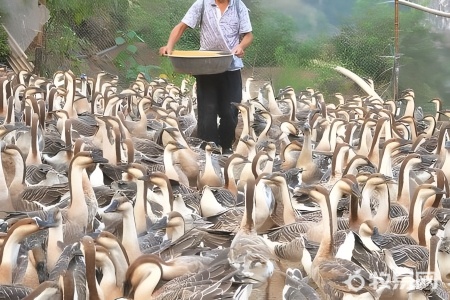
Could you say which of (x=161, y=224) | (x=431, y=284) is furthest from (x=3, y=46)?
(x=431, y=284)

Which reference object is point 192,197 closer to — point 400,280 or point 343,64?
point 400,280

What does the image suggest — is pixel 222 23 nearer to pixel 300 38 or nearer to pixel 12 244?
pixel 12 244

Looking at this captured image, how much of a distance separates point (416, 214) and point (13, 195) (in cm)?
350

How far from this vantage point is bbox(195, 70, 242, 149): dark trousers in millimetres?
9023

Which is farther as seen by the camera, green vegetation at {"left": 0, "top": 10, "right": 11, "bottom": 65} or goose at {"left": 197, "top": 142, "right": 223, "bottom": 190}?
green vegetation at {"left": 0, "top": 10, "right": 11, "bottom": 65}

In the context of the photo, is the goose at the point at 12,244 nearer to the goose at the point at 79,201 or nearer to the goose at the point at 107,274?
the goose at the point at 107,274

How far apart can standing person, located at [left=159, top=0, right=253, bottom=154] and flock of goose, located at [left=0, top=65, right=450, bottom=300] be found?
0.51 metres

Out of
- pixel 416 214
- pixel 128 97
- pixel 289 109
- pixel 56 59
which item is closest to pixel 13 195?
pixel 416 214

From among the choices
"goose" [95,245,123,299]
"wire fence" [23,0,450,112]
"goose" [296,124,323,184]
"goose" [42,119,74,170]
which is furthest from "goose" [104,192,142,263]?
"wire fence" [23,0,450,112]

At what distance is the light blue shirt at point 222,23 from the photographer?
8914mm

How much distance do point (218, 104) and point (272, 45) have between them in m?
5.79

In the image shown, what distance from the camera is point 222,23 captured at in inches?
352

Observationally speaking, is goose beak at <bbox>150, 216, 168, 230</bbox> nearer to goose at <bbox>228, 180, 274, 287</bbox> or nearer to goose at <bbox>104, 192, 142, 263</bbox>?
goose at <bbox>104, 192, 142, 263</bbox>

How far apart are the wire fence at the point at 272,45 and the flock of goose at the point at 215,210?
6.85 feet
